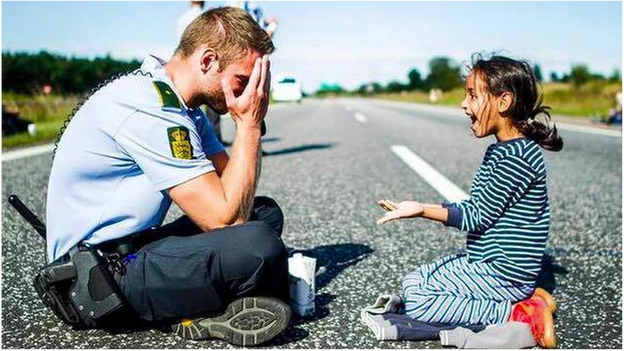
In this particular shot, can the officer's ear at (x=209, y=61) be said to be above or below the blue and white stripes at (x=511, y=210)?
above

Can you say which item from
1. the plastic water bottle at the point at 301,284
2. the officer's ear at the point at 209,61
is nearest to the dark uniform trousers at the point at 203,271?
the plastic water bottle at the point at 301,284

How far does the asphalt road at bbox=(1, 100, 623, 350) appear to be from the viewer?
250 cm

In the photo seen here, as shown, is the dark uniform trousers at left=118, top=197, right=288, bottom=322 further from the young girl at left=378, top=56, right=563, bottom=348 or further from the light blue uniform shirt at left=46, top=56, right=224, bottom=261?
the young girl at left=378, top=56, right=563, bottom=348

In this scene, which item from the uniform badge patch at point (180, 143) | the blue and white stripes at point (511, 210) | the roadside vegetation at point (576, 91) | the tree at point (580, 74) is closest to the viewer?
the uniform badge patch at point (180, 143)

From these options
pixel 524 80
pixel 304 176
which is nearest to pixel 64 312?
pixel 524 80

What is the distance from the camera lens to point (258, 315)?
229cm

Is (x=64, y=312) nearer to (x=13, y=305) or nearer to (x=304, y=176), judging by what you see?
(x=13, y=305)

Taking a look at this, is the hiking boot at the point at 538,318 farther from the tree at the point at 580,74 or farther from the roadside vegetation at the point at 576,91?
the tree at the point at 580,74

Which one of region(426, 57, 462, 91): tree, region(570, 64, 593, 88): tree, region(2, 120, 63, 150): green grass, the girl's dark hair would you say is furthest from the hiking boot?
region(426, 57, 462, 91): tree

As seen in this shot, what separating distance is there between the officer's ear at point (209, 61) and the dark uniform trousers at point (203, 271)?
0.60 meters

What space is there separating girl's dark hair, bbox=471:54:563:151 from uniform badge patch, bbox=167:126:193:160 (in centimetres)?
115

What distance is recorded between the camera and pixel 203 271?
225 cm

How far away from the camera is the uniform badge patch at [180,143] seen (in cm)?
218

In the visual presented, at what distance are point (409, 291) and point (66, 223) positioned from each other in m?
1.43
